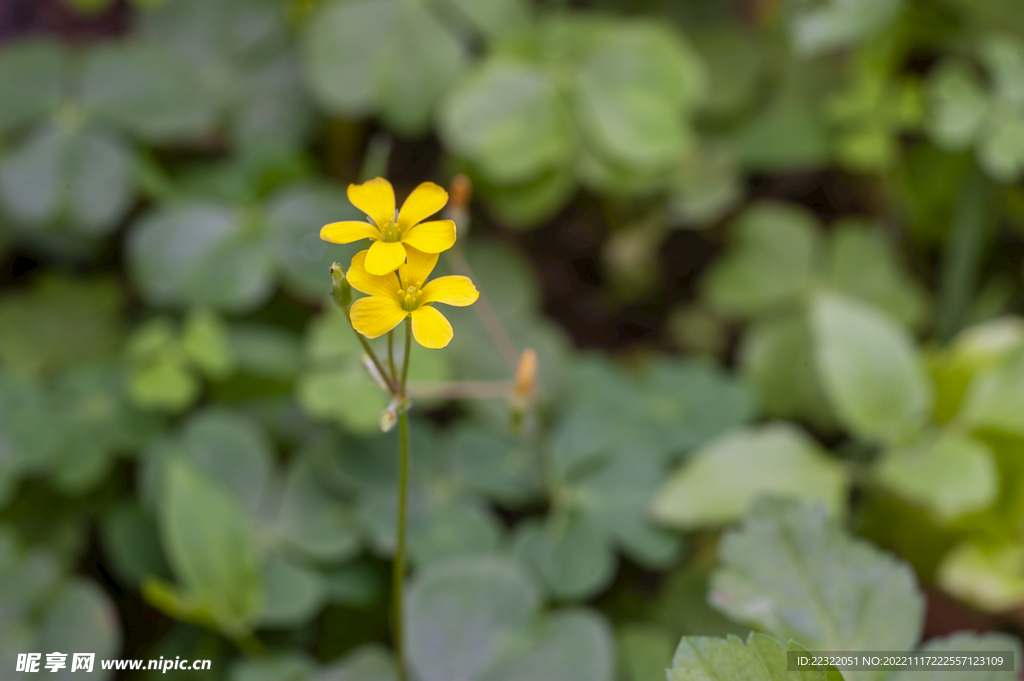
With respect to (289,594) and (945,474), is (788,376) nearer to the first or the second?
(945,474)

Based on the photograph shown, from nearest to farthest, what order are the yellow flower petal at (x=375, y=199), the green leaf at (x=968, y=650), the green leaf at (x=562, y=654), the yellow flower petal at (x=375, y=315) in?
the yellow flower petal at (x=375, y=315) < the yellow flower petal at (x=375, y=199) < the green leaf at (x=968, y=650) < the green leaf at (x=562, y=654)

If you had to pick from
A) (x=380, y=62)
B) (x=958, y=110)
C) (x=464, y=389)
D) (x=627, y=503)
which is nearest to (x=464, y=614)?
(x=627, y=503)

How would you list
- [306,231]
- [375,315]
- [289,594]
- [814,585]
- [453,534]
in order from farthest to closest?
[306,231], [453,534], [289,594], [814,585], [375,315]

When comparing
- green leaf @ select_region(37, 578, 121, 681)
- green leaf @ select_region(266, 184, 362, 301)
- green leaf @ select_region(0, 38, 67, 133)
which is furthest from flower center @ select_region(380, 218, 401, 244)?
green leaf @ select_region(0, 38, 67, 133)

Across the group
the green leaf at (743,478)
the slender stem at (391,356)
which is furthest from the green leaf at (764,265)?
the slender stem at (391,356)

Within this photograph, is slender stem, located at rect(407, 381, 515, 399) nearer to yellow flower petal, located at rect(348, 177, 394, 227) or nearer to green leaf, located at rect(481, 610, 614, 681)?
green leaf, located at rect(481, 610, 614, 681)

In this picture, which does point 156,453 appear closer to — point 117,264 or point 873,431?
point 117,264

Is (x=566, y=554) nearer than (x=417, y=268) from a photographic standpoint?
No

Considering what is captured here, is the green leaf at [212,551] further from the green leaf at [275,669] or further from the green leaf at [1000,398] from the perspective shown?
the green leaf at [1000,398]
